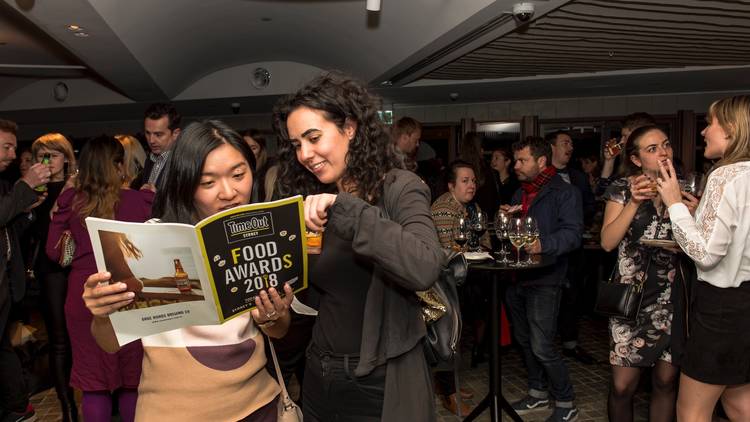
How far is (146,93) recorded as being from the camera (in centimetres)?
802

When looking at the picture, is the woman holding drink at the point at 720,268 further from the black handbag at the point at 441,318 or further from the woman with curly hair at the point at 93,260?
the woman with curly hair at the point at 93,260

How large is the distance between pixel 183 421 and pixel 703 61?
7.04 meters

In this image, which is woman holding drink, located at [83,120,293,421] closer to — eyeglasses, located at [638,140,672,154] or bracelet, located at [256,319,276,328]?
bracelet, located at [256,319,276,328]

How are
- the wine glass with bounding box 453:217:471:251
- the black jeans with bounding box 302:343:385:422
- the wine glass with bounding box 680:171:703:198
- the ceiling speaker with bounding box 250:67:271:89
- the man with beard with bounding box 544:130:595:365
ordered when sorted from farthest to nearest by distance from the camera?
the ceiling speaker with bounding box 250:67:271:89, the man with beard with bounding box 544:130:595:365, the wine glass with bounding box 453:217:471:251, the wine glass with bounding box 680:171:703:198, the black jeans with bounding box 302:343:385:422

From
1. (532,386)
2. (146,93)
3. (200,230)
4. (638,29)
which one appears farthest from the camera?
(146,93)

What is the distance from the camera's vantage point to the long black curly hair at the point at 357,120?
1.56 meters

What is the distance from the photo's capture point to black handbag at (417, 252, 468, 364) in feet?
5.22

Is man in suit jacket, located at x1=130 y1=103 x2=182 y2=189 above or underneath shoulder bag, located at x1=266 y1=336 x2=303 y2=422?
above

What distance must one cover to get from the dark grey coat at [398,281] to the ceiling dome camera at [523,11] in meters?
3.04

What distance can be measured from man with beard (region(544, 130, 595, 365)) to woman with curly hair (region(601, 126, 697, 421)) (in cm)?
175

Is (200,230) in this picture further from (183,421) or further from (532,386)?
(532,386)

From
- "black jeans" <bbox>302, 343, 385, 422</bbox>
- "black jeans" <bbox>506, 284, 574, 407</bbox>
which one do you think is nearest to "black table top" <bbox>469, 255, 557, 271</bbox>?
"black jeans" <bbox>506, 284, 574, 407</bbox>

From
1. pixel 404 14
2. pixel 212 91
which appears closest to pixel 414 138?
pixel 404 14

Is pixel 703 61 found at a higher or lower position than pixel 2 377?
higher
